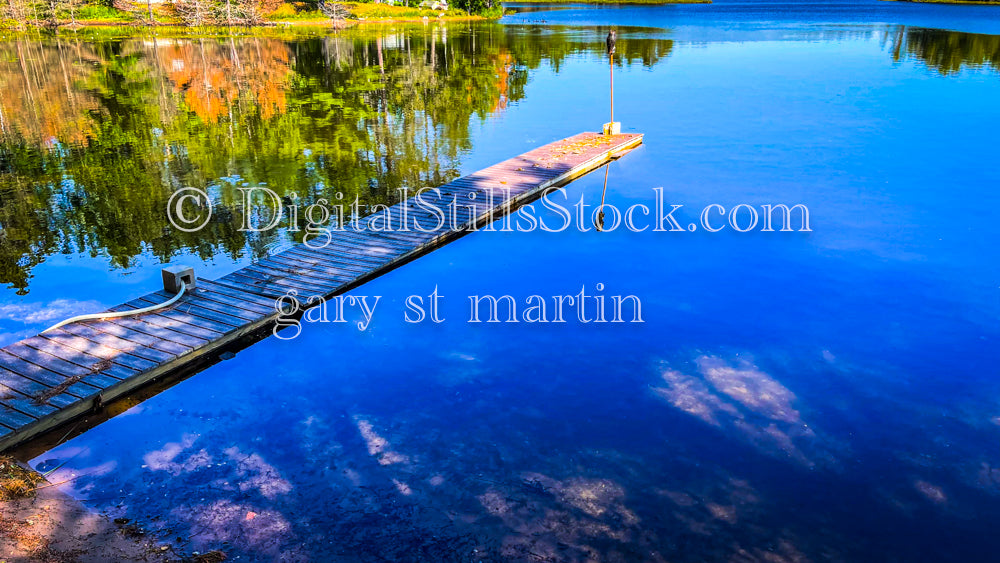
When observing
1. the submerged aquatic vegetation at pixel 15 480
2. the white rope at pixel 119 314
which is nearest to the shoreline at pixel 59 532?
the submerged aquatic vegetation at pixel 15 480

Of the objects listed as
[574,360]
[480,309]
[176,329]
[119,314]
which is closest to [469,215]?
[480,309]

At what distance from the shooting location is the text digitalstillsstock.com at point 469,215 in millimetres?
14906

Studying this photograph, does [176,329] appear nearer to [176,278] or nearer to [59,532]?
[176,278]

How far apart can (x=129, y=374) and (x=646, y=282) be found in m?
8.54

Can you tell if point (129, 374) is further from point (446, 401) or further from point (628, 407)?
point (628, 407)

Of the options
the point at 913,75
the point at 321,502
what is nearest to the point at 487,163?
the point at 321,502

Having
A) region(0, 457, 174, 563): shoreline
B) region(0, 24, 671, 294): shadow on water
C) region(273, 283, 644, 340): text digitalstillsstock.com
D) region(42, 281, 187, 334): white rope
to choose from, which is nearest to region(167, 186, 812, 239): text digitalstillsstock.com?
region(0, 24, 671, 294): shadow on water

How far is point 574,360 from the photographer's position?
33.0ft

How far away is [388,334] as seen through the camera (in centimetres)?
1081

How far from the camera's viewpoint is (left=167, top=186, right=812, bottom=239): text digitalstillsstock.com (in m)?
14.9

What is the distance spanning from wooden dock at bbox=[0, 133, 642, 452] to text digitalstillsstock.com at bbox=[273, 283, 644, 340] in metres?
0.23

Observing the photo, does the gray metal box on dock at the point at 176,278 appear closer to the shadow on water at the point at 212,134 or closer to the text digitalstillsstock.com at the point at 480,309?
the text digitalstillsstock.com at the point at 480,309

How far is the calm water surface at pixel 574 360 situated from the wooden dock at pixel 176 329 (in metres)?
0.39

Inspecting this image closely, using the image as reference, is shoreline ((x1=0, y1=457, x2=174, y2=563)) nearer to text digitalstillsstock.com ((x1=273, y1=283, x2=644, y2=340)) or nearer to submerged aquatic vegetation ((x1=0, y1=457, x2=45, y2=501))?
submerged aquatic vegetation ((x1=0, y1=457, x2=45, y2=501))
